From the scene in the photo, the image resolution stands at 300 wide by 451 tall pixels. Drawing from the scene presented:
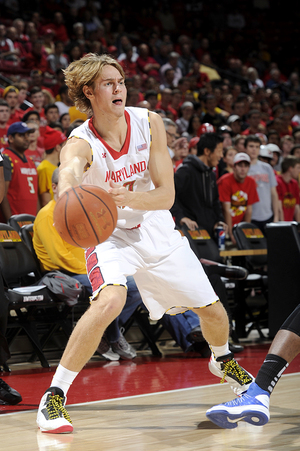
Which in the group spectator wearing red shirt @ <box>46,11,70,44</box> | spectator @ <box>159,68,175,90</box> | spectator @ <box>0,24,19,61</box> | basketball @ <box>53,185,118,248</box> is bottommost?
basketball @ <box>53,185,118,248</box>

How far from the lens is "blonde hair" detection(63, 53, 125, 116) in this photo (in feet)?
10.6

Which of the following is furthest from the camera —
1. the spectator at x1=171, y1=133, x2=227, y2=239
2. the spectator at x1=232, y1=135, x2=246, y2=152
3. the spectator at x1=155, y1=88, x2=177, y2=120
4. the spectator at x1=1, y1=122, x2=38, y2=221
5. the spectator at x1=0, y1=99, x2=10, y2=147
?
the spectator at x1=155, y1=88, x2=177, y2=120

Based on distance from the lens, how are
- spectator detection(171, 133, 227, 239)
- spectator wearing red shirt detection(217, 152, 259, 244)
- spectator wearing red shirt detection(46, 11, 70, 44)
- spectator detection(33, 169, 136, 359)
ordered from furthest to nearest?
spectator wearing red shirt detection(46, 11, 70, 44)
spectator wearing red shirt detection(217, 152, 259, 244)
spectator detection(171, 133, 227, 239)
spectator detection(33, 169, 136, 359)

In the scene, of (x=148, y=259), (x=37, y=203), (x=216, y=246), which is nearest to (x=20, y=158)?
(x=37, y=203)

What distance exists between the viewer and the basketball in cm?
271

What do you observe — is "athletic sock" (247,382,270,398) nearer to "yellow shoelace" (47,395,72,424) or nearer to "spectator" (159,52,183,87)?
"yellow shoelace" (47,395,72,424)

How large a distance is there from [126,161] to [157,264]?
582 mm

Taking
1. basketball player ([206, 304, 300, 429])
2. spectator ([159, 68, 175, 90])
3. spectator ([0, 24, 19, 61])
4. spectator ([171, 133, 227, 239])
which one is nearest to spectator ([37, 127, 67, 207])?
spectator ([171, 133, 227, 239])

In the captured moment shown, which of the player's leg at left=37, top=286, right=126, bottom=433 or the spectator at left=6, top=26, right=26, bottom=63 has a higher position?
the spectator at left=6, top=26, right=26, bottom=63

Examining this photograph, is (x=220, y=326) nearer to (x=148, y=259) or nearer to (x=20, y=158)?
(x=148, y=259)

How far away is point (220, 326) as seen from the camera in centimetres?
332

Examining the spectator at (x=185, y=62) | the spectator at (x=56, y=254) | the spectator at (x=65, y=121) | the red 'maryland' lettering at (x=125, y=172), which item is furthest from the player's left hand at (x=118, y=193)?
the spectator at (x=185, y=62)

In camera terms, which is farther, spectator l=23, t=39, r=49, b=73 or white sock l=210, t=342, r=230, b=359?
spectator l=23, t=39, r=49, b=73

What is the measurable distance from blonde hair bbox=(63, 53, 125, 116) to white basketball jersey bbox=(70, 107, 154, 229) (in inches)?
5.4
